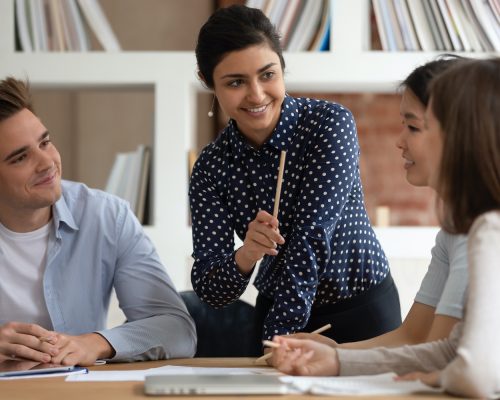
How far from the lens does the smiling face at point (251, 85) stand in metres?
1.86

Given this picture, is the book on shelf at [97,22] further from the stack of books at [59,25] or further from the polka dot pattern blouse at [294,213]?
the polka dot pattern blouse at [294,213]

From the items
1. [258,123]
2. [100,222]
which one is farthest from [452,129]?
[100,222]

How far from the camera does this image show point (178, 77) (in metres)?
2.88

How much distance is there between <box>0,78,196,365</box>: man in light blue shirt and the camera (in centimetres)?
208

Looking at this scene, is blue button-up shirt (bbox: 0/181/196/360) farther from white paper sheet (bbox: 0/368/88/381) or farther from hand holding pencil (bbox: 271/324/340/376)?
hand holding pencil (bbox: 271/324/340/376)

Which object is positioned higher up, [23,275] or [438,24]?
[438,24]

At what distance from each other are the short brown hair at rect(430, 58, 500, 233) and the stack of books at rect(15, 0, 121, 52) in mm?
1833

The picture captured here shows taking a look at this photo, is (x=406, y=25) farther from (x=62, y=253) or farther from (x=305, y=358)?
(x=305, y=358)

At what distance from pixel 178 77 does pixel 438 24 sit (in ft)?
2.94

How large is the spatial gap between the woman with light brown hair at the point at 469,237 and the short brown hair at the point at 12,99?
3.58ft

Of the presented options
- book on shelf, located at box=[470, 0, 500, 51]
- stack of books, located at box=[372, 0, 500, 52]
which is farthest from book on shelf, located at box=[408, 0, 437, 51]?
book on shelf, located at box=[470, 0, 500, 51]

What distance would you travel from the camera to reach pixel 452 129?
1.28m

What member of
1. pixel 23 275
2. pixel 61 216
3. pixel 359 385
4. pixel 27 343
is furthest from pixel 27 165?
pixel 359 385

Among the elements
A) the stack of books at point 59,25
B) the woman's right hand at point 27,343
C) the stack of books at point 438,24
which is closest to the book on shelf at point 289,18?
the stack of books at point 438,24
